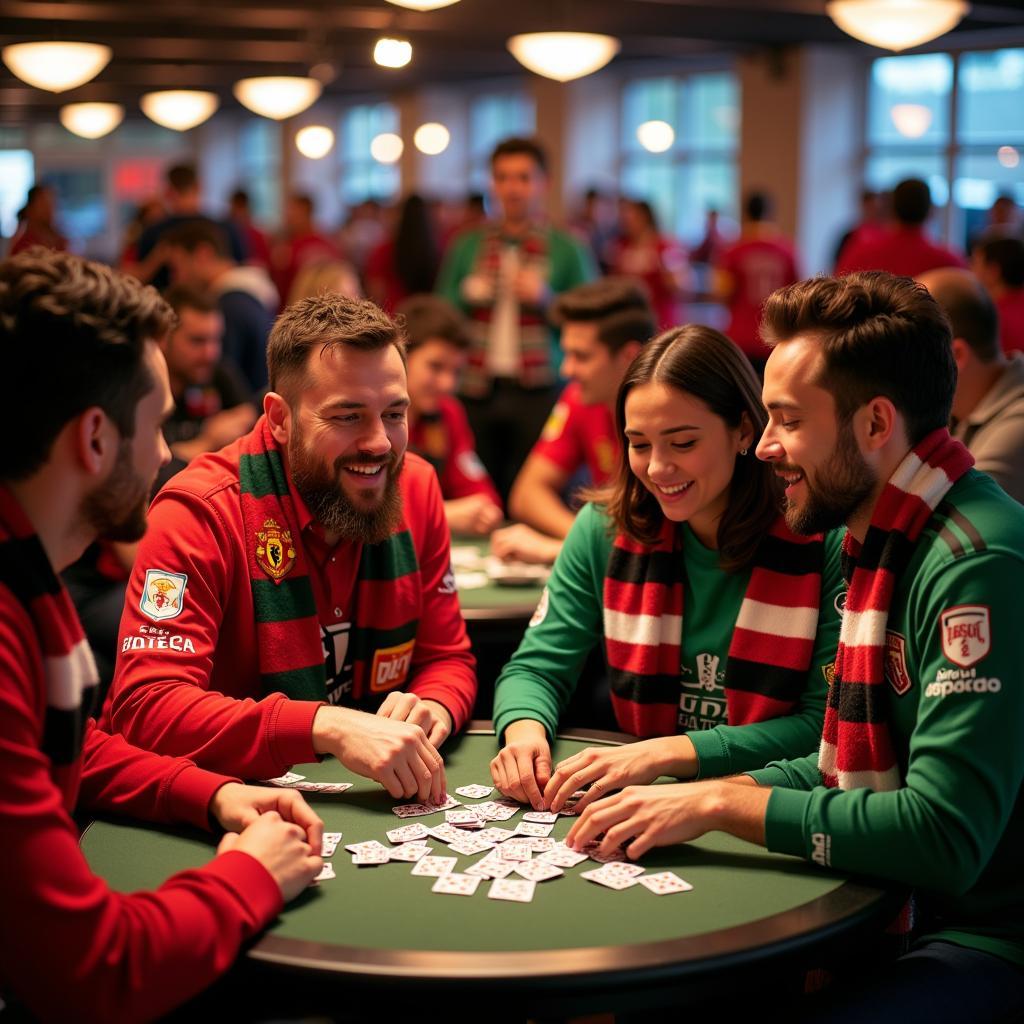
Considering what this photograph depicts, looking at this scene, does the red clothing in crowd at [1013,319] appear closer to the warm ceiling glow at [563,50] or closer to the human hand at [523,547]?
the warm ceiling glow at [563,50]

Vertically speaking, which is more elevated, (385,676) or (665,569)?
(665,569)

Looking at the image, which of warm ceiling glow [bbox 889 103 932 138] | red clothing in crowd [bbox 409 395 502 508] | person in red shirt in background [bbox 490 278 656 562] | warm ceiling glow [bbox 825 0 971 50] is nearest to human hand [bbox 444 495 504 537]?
person in red shirt in background [bbox 490 278 656 562]

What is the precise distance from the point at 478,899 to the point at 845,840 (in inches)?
19.2

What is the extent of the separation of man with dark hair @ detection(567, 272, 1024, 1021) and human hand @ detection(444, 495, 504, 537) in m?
2.05

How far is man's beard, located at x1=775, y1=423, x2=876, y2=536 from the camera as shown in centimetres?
189

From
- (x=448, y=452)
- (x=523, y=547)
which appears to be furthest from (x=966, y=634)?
(x=448, y=452)

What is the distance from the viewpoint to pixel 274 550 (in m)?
2.27

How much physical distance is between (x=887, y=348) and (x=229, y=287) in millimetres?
4925

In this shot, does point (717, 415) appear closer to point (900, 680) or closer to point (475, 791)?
point (900, 680)

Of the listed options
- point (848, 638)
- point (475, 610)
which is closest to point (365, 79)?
point (475, 610)

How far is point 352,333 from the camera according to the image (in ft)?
7.49

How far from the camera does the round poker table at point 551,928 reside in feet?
4.79

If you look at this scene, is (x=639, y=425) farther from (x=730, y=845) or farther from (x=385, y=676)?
(x=730, y=845)

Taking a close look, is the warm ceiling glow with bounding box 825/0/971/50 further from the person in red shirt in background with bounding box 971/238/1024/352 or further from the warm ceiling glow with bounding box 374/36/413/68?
the warm ceiling glow with bounding box 374/36/413/68
